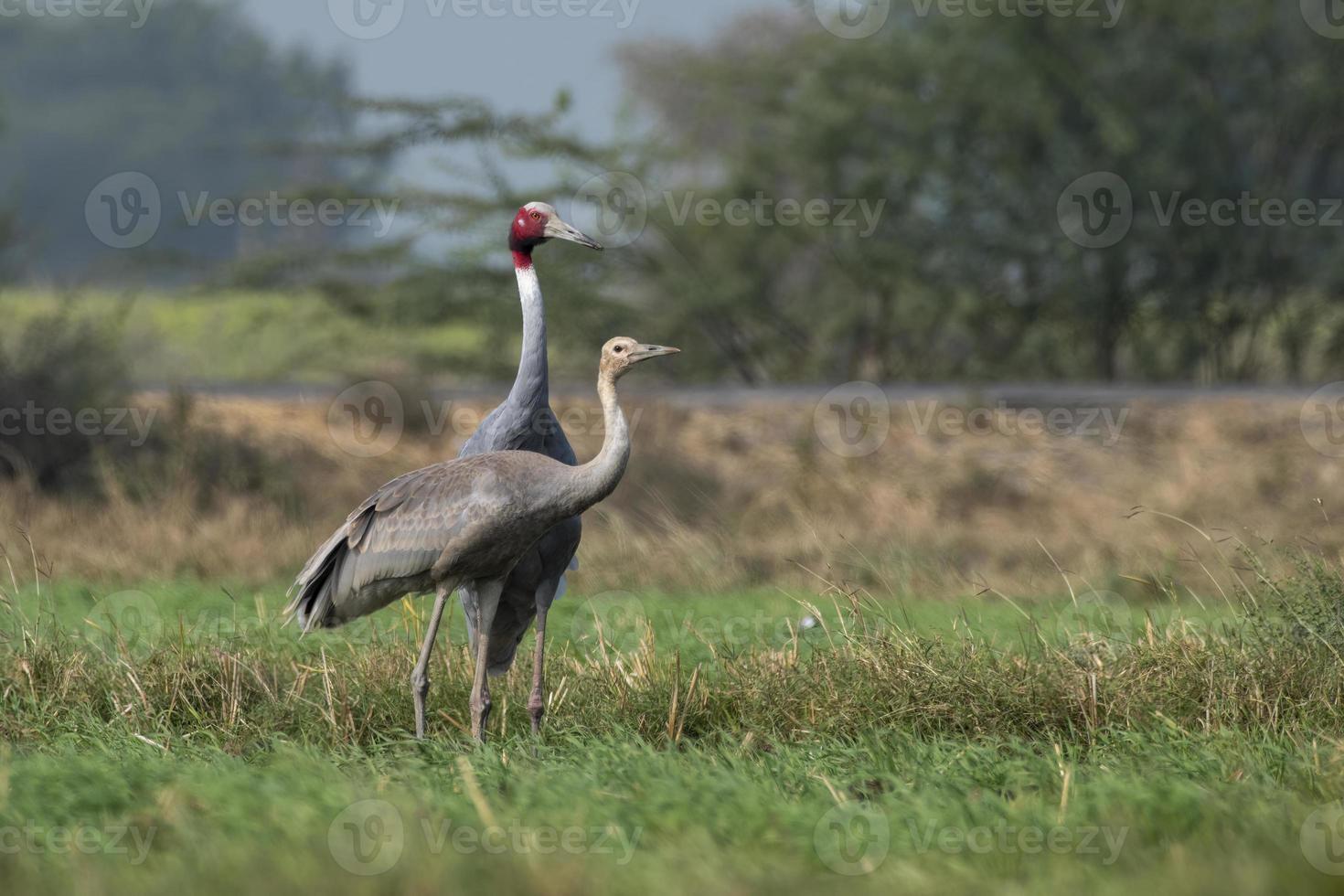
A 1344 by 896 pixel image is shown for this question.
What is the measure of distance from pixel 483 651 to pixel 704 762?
1214 mm

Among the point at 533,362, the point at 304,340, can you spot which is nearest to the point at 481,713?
the point at 533,362

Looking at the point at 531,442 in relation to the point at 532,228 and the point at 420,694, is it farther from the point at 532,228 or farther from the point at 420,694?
the point at 420,694

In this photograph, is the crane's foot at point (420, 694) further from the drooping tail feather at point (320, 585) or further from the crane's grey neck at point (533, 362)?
the crane's grey neck at point (533, 362)

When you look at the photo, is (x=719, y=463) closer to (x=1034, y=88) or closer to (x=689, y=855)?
(x=1034, y=88)

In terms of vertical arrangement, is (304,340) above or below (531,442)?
below

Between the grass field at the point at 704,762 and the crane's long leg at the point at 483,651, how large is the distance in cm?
16

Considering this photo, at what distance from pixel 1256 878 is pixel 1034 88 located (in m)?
18.0

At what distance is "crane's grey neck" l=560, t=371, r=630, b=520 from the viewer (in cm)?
641

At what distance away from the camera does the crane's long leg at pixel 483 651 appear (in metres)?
7.11

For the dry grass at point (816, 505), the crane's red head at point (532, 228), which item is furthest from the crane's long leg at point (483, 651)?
the dry grass at point (816, 505)

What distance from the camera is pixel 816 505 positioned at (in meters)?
15.3

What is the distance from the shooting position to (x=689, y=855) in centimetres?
497

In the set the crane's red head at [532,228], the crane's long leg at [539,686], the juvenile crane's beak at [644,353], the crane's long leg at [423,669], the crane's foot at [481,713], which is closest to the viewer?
the juvenile crane's beak at [644,353]

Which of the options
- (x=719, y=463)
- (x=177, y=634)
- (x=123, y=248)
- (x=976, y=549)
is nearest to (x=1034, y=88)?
(x=719, y=463)
